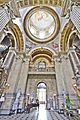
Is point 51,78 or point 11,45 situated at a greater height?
point 11,45

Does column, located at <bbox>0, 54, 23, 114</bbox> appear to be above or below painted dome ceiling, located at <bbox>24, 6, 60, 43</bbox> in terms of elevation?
below

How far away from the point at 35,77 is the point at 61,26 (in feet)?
17.8

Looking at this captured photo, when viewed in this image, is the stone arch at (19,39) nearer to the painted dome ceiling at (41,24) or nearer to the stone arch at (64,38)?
the painted dome ceiling at (41,24)

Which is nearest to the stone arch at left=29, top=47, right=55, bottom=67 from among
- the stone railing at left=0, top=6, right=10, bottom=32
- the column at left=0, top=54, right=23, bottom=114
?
the column at left=0, top=54, right=23, bottom=114

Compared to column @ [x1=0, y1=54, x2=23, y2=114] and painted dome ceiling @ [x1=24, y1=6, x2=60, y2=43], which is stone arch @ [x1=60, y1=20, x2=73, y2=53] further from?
column @ [x1=0, y1=54, x2=23, y2=114]

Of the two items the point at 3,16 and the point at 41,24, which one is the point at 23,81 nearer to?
the point at 3,16

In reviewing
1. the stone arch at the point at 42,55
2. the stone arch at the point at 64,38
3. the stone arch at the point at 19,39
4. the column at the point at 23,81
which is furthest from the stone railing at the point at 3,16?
the stone arch at the point at 42,55

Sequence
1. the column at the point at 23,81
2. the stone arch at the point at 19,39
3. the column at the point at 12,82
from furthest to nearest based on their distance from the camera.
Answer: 1. the stone arch at the point at 19,39
2. the column at the point at 23,81
3. the column at the point at 12,82

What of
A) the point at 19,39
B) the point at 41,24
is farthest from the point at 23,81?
the point at 41,24

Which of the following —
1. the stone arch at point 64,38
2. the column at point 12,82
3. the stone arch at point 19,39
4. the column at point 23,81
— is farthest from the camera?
the stone arch at point 19,39

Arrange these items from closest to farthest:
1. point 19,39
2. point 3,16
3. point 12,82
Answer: point 3,16, point 12,82, point 19,39

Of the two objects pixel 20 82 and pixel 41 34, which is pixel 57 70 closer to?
pixel 20 82

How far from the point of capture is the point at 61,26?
55.4 feet

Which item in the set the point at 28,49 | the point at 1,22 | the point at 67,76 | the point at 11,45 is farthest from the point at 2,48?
the point at 1,22
